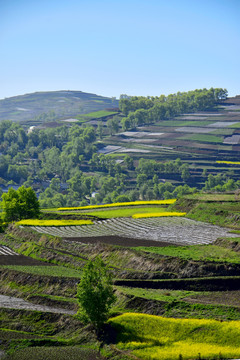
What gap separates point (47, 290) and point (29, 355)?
53.7ft

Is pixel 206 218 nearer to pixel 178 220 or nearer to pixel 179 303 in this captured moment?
pixel 178 220

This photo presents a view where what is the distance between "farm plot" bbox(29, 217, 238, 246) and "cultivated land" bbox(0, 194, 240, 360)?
0.16m

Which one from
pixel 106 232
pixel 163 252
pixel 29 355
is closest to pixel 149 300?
pixel 29 355

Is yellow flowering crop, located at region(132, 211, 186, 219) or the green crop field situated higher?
the green crop field

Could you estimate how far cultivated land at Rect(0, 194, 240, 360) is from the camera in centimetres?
4891

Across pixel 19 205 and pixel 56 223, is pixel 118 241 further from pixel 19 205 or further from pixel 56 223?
pixel 19 205

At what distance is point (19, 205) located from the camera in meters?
116

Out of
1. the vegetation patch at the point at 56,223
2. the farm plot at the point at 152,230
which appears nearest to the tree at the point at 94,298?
the farm plot at the point at 152,230

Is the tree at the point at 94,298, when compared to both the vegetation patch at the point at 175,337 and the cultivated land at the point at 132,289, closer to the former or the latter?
the cultivated land at the point at 132,289

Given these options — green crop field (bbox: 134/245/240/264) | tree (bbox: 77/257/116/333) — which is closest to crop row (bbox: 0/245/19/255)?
green crop field (bbox: 134/245/240/264)

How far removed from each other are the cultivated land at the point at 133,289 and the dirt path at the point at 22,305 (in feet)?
0.35

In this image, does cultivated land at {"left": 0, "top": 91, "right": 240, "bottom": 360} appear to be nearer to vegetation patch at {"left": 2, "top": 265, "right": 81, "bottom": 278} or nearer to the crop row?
vegetation patch at {"left": 2, "top": 265, "right": 81, "bottom": 278}

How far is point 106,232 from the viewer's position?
95812 millimetres

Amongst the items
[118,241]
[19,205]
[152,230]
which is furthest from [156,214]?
[19,205]
